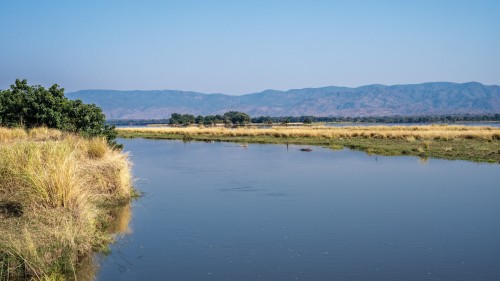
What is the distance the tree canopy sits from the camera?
26500 mm

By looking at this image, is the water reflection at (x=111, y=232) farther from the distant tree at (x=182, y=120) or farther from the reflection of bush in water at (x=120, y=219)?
the distant tree at (x=182, y=120)

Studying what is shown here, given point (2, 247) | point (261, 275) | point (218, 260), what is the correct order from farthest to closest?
point (218, 260) → point (261, 275) → point (2, 247)

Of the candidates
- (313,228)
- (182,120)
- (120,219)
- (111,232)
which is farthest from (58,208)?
(182,120)

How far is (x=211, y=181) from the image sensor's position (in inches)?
949

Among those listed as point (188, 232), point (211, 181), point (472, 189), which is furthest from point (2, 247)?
point (472, 189)

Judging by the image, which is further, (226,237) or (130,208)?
(130,208)

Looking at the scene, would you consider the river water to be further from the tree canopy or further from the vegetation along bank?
the tree canopy

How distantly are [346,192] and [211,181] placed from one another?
643 cm

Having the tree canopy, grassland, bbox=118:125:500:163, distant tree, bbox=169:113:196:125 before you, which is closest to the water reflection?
the tree canopy

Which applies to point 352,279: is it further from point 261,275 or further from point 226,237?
point 226,237

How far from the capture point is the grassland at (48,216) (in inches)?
387

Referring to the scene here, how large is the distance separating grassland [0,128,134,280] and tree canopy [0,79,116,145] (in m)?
10.1

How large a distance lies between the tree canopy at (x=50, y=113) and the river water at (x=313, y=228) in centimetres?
382

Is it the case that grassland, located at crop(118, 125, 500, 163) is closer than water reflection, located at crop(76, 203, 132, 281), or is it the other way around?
water reflection, located at crop(76, 203, 132, 281)
